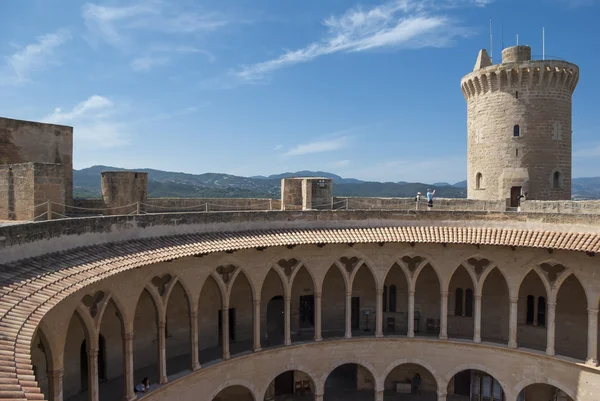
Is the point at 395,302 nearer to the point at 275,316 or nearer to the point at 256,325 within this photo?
the point at 275,316

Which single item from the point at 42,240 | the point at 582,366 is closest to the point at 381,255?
the point at 582,366

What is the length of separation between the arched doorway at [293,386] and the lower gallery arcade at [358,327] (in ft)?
0.19

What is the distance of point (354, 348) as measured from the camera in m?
23.9

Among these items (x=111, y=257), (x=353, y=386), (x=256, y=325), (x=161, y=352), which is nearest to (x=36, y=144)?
(x=111, y=257)

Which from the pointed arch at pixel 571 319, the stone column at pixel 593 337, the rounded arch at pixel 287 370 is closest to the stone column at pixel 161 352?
the rounded arch at pixel 287 370

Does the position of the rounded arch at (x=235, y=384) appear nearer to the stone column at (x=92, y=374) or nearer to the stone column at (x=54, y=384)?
the stone column at (x=92, y=374)

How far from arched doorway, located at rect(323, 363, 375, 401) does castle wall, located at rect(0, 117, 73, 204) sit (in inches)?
663

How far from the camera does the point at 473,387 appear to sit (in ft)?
82.8

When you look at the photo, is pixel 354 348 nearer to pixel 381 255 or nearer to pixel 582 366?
pixel 381 255

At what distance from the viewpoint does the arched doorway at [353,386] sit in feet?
83.5

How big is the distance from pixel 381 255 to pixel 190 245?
10.2 m

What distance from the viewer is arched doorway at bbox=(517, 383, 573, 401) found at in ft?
77.2

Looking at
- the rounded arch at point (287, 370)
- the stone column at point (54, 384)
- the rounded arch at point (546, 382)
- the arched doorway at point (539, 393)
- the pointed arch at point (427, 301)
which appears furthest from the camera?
the pointed arch at point (427, 301)

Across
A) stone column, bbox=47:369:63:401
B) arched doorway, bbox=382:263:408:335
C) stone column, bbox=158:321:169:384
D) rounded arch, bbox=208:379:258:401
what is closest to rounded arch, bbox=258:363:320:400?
rounded arch, bbox=208:379:258:401
